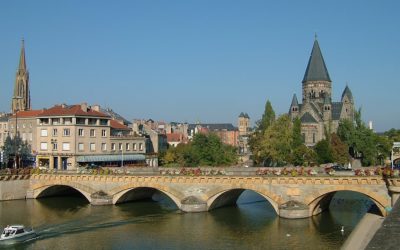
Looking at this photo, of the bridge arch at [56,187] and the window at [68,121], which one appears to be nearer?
the bridge arch at [56,187]

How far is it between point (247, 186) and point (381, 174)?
553 inches

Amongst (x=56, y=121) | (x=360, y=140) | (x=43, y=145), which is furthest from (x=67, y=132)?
(x=360, y=140)

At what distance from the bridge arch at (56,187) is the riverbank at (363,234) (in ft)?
115

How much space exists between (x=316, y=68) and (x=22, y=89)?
83243 millimetres

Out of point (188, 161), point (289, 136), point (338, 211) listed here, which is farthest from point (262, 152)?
point (338, 211)

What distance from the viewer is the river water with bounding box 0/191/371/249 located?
145 ft

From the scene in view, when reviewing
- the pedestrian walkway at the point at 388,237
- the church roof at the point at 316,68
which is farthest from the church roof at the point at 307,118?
the pedestrian walkway at the point at 388,237

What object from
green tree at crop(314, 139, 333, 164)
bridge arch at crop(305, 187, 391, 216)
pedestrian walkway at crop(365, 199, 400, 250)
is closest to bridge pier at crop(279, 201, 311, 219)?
bridge arch at crop(305, 187, 391, 216)

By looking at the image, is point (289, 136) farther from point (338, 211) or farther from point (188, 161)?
point (338, 211)

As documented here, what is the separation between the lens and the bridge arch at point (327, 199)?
49531 millimetres

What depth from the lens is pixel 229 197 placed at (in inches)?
2518

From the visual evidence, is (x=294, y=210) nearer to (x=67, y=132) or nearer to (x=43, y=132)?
(x=67, y=132)

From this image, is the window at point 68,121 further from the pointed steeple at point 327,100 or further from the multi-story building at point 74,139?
the pointed steeple at point 327,100

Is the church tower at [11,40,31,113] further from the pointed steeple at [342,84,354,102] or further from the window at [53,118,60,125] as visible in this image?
the pointed steeple at [342,84,354,102]
